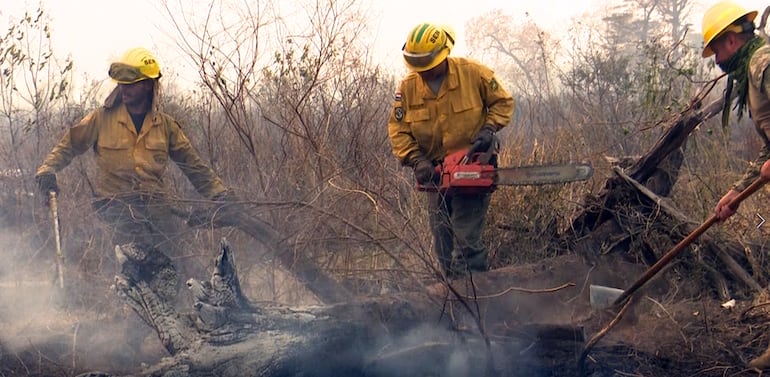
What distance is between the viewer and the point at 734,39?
3.67 meters

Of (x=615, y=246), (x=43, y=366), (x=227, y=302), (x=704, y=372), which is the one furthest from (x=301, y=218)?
(x=704, y=372)

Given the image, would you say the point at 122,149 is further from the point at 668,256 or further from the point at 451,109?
the point at 668,256

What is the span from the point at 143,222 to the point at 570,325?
3216mm

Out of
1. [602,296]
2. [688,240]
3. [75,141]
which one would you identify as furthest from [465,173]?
[75,141]

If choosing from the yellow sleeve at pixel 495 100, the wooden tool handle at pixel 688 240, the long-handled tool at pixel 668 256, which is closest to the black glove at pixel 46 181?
the yellow sleeve at pixel 495 100

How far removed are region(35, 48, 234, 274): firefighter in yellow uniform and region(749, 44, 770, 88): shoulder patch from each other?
3.56 m

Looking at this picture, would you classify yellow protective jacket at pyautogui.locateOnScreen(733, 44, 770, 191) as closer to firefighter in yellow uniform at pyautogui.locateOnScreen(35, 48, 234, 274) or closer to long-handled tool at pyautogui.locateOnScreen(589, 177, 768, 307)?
long-handled tool at pyautogui.locateOnScreen(589, 177, 768, 307)

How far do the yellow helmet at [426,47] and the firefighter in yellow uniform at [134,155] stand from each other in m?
1.75

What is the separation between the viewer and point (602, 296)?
4180 mm

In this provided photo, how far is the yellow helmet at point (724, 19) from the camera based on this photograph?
142 inches

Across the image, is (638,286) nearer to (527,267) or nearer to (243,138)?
(527,267)

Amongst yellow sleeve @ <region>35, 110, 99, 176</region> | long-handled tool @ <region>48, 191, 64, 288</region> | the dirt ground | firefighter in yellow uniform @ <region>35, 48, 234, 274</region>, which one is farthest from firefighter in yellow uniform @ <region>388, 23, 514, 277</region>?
long-handled tool @ <region>48, 191, 64, 288</region>

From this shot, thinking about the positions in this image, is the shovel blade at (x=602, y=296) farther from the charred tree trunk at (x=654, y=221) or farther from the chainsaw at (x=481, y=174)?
the chainsaw at (x=481, y=174)

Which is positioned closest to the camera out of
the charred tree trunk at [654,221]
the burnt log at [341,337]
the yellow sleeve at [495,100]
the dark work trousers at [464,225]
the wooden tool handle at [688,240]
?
the wooden tool handle at [688,240]
